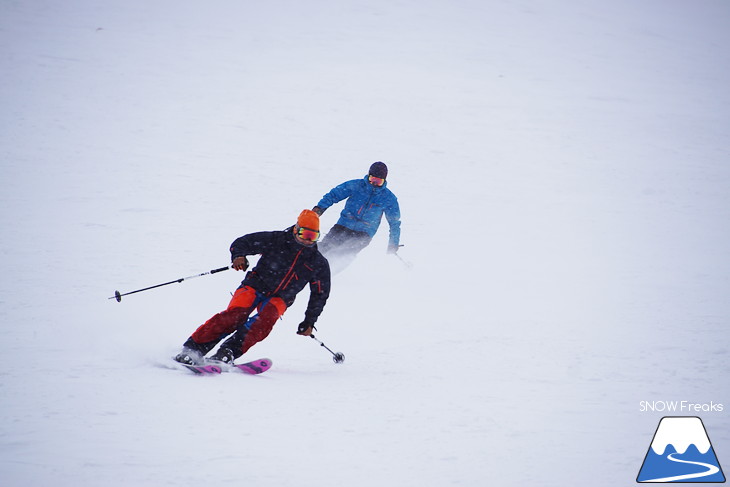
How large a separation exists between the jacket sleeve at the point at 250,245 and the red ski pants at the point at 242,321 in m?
0.34

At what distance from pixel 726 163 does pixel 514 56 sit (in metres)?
9.24

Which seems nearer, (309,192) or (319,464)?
(319,464)

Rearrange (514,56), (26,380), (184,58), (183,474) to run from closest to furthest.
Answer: (183,474) → (26,380) → (184,58) → (514,56)

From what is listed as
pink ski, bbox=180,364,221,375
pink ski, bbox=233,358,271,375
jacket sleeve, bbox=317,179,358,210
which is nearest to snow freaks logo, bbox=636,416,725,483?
pink ski, bbox=233,358,271,375

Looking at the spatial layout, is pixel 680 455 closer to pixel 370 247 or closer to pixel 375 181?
pixel 375 181

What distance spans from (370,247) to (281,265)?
5.13m

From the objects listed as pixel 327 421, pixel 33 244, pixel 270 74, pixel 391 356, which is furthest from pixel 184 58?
pixel 327 421

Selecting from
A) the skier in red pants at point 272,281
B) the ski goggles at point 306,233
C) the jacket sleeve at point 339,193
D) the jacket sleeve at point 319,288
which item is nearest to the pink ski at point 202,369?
the skier in red pants at point 272,281

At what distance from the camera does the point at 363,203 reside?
820 centimetres

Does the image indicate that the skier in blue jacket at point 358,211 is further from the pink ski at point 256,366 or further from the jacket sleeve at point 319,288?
the pink ski at point 256,366

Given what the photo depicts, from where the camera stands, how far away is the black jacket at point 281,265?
18.9 ft

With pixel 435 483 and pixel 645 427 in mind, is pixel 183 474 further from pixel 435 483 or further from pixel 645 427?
pixel 645 427

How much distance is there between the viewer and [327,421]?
4.64 metres

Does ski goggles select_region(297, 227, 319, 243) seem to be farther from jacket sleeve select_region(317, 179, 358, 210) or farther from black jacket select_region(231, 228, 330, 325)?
jacket sleeve select_region(317, 179, 358, 210)
